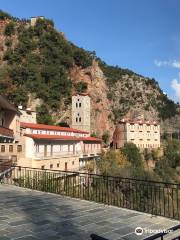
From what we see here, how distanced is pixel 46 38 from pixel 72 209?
2858 inches

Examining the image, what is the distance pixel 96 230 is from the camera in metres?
8.99

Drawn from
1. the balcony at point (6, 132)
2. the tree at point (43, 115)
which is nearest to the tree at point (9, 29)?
the tree at point (43, 115)

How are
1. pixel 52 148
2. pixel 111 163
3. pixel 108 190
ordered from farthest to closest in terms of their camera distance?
pixel 111 163, pixel 52 148, pixel 108 190

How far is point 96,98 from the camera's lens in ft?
245

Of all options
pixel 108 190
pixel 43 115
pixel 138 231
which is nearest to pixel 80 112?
pixel 43 115

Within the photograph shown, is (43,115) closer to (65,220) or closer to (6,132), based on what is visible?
(6,132)

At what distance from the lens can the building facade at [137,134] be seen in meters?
75.4

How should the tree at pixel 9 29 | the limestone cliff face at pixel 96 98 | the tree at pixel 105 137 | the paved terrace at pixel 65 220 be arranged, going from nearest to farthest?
the paved terrace at pixel 65 220, the tree at pixel 105 137, the limestone cliff face at pixel 96 98, the tree at pixel 9 29

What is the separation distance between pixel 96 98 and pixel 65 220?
65162mm

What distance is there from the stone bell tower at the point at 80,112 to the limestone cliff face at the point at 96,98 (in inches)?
131

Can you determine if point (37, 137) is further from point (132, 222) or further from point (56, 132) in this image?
point (132, 222)

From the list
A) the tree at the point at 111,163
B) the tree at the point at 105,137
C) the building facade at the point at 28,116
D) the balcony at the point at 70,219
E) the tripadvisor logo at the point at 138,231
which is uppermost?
the building facade at the point at 28,116

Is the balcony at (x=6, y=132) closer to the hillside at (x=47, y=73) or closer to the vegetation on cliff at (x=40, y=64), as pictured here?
the vegetation on cliff at (x=40, y=64)

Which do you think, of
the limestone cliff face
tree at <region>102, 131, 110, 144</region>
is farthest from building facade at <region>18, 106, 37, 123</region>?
tree at <region>102, 131, 110, 144</region>
